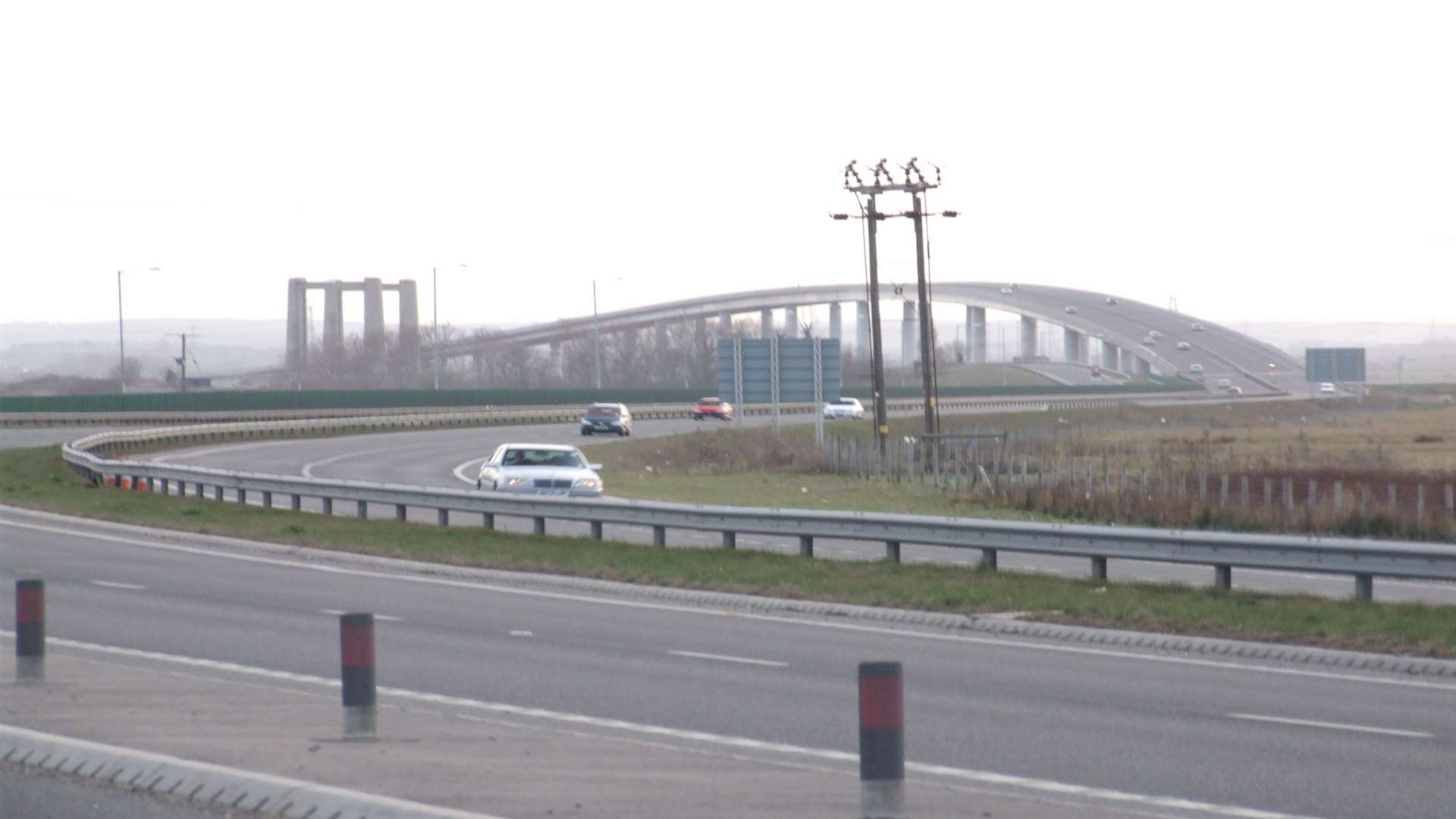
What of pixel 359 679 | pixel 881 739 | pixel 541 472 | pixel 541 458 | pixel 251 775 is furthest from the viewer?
pixel 541 458

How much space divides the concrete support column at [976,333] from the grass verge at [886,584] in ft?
519

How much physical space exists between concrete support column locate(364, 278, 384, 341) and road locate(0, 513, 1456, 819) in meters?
157

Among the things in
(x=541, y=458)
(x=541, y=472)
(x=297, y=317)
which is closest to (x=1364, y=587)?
(x=541, y=472)

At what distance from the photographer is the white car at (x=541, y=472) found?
31.5 m

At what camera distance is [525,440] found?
6856cm

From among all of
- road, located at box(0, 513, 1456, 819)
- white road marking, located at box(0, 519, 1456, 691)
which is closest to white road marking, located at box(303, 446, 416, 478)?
white road marking, located at box(0, 519, 1456, 691)

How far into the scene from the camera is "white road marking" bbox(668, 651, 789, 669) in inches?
550

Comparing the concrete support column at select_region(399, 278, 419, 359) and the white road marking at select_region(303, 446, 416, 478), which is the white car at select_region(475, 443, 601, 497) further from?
the concrete support column at select_region(399, 278, 419, 359)

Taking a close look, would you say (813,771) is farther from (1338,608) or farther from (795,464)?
(795,464)

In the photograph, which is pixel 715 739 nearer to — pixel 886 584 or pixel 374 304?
pixel 886 584

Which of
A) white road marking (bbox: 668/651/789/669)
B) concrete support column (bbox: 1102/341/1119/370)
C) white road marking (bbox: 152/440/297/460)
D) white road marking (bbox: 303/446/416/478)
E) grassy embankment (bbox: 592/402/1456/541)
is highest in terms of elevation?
concrete support column (bbox: 1102/341/1119/370)

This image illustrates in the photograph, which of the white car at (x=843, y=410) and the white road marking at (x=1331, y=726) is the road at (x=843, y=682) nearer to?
the white road marking at (x=1331, y=726)

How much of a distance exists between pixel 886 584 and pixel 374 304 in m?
164

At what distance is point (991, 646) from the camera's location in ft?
50.3
